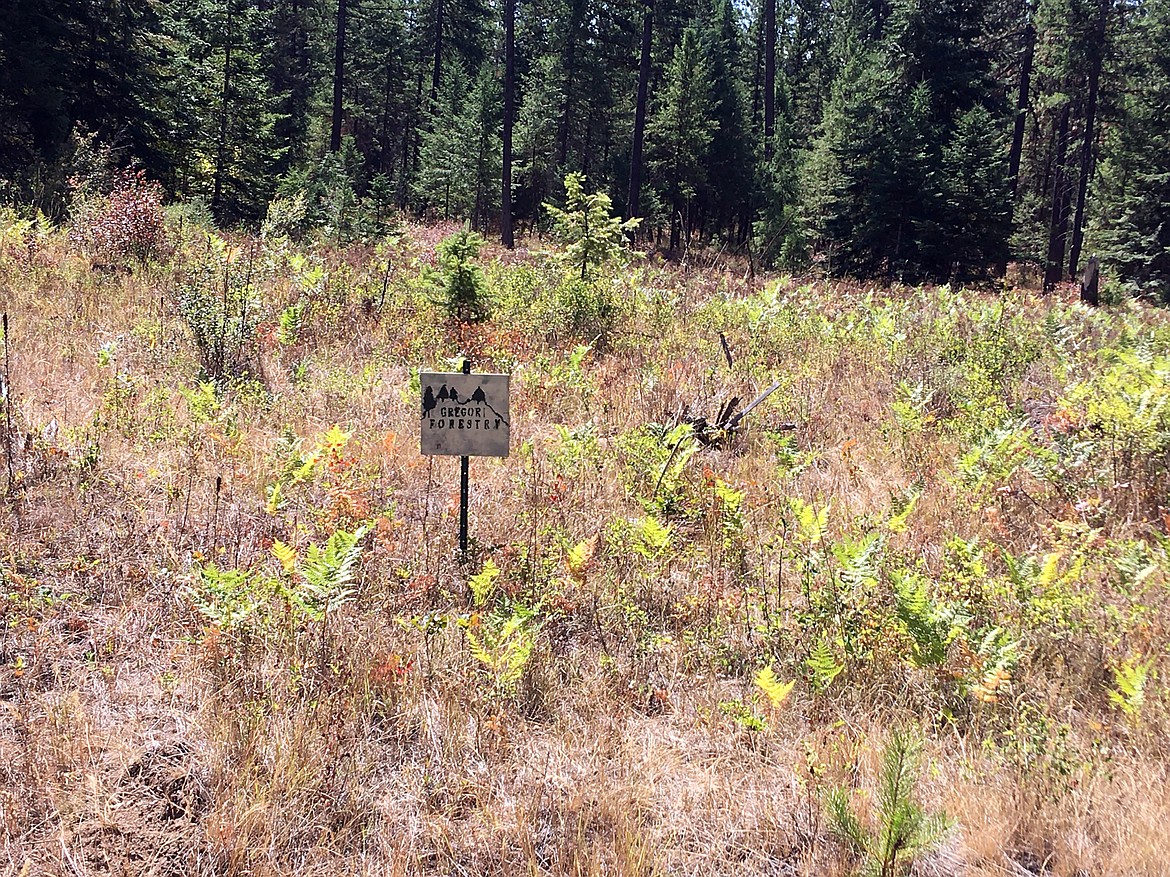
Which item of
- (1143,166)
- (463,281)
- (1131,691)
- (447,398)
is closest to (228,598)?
(447,398)

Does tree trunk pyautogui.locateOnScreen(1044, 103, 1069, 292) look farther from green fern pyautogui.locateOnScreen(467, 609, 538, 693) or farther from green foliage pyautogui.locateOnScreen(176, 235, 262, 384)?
green fern pyautogui.locateOnScreen(467, 609, 538, 693)

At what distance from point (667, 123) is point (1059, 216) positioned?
14.9 meters

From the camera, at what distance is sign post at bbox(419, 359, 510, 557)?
12.4 feet

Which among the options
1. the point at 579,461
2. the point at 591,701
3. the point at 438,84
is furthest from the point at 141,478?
the point at 438,84

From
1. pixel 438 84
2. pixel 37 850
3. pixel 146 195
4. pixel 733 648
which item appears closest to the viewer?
pixel 37 850

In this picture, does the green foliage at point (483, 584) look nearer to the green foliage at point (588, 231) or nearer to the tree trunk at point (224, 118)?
the green foliage at point (588, 231)

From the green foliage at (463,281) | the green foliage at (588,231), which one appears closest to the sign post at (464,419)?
the green foliage at (463,281)

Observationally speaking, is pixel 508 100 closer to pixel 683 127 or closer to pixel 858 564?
pixel 683 127

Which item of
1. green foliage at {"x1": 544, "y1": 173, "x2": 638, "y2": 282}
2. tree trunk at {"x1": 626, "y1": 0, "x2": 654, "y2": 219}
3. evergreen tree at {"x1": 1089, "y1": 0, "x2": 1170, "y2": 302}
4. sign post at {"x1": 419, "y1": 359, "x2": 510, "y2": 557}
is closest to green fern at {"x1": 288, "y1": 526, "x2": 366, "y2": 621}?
sign post at {"x1": 419, "y1": 359, "x2": 510, "y2": 557}

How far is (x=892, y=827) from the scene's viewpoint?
1962 millimetres

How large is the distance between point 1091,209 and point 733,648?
33.7 meters

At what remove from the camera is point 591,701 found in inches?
113

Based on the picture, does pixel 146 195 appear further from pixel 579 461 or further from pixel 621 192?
pixel 621 192

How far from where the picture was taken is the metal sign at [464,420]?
378 cm
